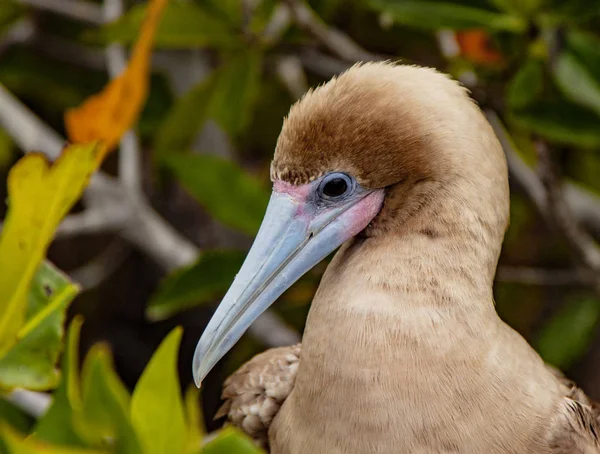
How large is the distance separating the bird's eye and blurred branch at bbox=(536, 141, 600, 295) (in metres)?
0.77

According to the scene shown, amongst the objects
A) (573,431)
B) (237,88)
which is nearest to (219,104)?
(237,88)

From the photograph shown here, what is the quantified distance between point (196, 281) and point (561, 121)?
0.83 meters

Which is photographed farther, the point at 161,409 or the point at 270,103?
the point at 270,103

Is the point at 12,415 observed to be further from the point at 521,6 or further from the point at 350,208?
the point at 521,6

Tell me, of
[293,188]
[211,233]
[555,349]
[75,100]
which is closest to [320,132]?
[293,188]

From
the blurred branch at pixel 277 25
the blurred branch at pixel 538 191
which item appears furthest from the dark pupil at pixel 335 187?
the blurred branch at pixel 277 25

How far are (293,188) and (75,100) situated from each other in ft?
5.34

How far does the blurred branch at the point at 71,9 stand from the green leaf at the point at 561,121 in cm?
124

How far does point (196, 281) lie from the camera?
2.01 metres

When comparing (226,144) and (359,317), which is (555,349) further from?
(359,317)

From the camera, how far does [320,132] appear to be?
1.24 metres

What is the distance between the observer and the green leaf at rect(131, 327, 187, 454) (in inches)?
41.2

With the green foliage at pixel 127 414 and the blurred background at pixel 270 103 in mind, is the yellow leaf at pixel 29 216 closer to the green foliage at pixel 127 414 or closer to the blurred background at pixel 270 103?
the green foliage at pixel 127 414

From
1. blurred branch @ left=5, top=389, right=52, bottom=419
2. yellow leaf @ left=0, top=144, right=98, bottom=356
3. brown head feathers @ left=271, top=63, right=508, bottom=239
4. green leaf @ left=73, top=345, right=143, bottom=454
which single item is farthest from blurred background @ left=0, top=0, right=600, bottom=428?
green leaf @ left=73, top=345, right=143, bottom=454
